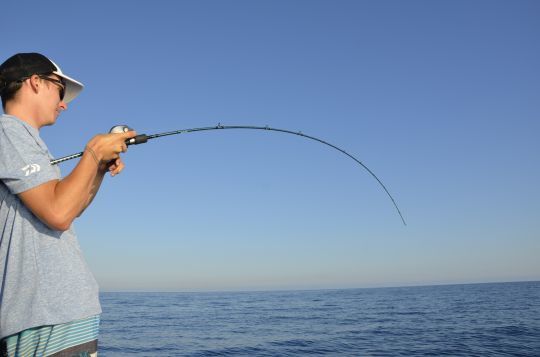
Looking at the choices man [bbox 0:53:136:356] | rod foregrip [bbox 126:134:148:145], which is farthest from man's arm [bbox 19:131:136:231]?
rod foregrip [bbox 126:134:148:145]

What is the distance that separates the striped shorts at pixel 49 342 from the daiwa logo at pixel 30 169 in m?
0.68

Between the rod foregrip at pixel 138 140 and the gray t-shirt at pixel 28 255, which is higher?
the rod foregrip at pixel 138 140

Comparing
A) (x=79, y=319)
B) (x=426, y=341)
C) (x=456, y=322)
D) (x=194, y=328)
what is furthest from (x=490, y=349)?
(x=79, y=319)

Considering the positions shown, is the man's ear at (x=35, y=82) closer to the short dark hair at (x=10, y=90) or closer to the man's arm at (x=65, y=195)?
the short dark hair at (x=10, y=90)

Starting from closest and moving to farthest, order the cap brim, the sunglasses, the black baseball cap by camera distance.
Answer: the black baseball cap < the sunglasses < the cap brim

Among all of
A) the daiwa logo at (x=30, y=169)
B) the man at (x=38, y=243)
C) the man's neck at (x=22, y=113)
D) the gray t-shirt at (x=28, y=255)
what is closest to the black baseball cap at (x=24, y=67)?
the man at (x=38, y=243)

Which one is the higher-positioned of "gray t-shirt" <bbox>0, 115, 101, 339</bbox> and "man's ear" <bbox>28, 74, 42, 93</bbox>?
"man's ear" <bbox>28, 74, 42, 93</bbox>

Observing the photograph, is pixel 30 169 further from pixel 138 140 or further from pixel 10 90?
pixel 138 140

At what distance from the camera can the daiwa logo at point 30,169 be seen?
66.5 inches

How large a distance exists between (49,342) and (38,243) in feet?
1.44

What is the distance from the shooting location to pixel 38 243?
1.78 m

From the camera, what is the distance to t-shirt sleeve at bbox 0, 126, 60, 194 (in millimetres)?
1680

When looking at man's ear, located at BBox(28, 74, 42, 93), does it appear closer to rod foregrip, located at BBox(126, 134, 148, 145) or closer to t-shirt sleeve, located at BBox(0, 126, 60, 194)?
t-shirt sleeve, located at BBox(0, 126, 60, 194)

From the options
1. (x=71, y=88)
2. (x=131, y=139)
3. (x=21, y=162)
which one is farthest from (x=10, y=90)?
(x=131, y=139)
